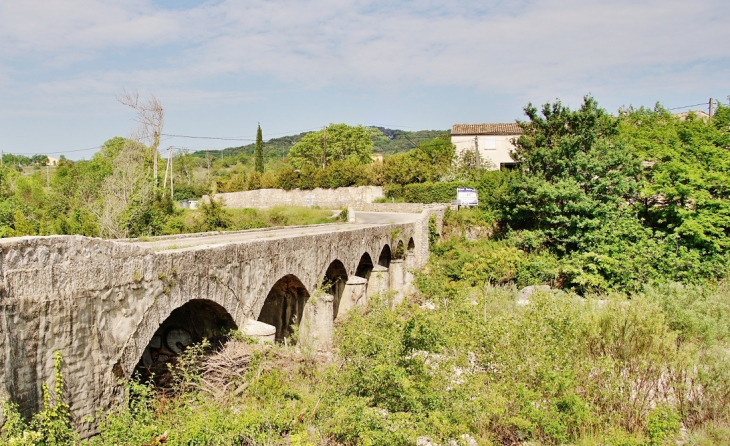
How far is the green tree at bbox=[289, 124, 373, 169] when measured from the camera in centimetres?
6400

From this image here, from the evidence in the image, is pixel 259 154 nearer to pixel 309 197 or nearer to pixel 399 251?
pixel 309 197

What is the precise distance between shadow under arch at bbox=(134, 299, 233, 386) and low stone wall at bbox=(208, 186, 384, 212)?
103 ft

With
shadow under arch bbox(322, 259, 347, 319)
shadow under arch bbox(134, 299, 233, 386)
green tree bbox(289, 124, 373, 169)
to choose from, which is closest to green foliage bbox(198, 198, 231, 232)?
shadow under arch bbox(322, 259, 347, 319)

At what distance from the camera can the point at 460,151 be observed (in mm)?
44781

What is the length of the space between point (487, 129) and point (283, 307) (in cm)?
3539

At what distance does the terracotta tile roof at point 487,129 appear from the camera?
1730 inches

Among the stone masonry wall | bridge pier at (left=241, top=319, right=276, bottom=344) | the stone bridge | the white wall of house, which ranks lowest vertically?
bridge pier at (left=241, top=319, right=276, bottom=344)

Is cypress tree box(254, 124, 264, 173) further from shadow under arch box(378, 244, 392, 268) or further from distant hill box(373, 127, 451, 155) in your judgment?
distant hill box(373, 127, 451, 155)

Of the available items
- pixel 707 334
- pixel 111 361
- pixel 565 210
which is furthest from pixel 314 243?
pixel 565 210

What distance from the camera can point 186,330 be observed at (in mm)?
9453

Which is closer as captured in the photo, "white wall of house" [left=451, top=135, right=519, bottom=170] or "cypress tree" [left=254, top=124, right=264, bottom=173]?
"white wall of house" [left=451, top=135, right=519, bottom=170]

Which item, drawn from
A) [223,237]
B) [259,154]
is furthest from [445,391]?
[259,154]

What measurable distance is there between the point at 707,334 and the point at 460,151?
32981 mm

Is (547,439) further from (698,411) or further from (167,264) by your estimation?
(167,264)
